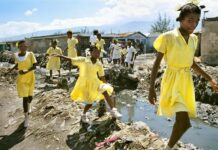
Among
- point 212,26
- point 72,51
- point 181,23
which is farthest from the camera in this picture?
point 212,26

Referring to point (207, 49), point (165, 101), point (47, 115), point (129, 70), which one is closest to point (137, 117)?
point (47, 115)

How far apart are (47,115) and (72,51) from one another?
7.68 metres

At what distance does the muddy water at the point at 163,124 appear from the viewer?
9.14 m

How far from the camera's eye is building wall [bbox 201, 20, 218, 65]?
21422 mm

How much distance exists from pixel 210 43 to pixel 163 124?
40.5 feet

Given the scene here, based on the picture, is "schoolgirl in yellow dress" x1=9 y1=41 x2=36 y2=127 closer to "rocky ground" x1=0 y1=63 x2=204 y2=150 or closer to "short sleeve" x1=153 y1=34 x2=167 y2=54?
"rocky ground" x1=0 y1=63 x2=204 y2=150

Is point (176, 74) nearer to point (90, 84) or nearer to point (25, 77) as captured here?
point (90, 84)

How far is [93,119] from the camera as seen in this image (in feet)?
21.8

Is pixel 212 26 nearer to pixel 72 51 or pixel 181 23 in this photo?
pixel 72 51

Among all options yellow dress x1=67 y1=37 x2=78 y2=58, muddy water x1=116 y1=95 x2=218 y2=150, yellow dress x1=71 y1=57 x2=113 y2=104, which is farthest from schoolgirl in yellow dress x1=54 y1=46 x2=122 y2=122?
yellow dress x1=67 y1=37 x2=78 y2=58

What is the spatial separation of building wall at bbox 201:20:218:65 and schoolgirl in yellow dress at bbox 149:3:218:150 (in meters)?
18.1

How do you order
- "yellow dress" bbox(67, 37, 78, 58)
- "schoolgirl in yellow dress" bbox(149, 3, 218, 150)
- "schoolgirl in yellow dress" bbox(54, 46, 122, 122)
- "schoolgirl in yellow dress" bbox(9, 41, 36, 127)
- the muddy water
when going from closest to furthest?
1. "schoolgirl in yellow dress" bbox(149, 3, 218, 150)
2. "schoolgirl in yellow dress" bbox(54, 46, 122, 122)
3. "schoolgirl in yellow dress" bbox(9, 41, 36, 127)
4. the muddy water
5. "yellow dress" bbox(67, 37, 78, 58)

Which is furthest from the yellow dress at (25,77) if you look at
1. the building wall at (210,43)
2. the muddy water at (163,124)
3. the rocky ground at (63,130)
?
the building wall at (210,43)

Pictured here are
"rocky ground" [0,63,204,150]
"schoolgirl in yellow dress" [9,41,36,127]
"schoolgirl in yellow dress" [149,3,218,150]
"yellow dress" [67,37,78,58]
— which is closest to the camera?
"schoolgirl in yellow dress" [149,3,218,150]
